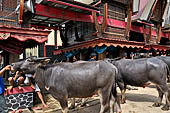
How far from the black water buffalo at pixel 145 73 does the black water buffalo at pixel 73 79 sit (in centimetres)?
201

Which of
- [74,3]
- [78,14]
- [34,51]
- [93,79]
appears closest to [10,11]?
[74,3]

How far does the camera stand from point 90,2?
10.3 m

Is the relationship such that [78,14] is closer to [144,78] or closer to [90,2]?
[90,2]

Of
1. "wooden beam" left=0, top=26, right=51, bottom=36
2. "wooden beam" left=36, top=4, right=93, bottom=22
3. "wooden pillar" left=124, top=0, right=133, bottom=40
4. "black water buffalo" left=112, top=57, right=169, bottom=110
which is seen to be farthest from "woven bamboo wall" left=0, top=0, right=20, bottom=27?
"wooden pillar" left=124, top=0, right=133, bottom=40

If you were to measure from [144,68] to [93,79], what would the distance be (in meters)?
2.72

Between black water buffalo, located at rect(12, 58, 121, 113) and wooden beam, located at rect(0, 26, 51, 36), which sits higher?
wooden beam, located at rect(0, 26, 51, 36)

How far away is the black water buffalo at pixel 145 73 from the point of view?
4645mm

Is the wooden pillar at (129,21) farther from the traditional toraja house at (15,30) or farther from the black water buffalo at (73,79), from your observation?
the black water buffalo at (73,79)

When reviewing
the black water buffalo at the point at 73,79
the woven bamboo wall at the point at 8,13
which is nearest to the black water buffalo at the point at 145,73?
the black water buffalo at the point at 73,79

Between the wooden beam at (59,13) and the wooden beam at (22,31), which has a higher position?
the wooden beam at (59,13)

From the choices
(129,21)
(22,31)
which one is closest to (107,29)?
(129,21)

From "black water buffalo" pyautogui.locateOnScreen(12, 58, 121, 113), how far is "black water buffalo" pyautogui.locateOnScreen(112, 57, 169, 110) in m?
2.01

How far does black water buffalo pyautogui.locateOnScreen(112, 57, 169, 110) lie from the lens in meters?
4.64

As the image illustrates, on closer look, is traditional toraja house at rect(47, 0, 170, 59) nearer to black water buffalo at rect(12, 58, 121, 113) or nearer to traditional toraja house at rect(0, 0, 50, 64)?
traditional toraja house at rect(0, 0, 50, 64)
